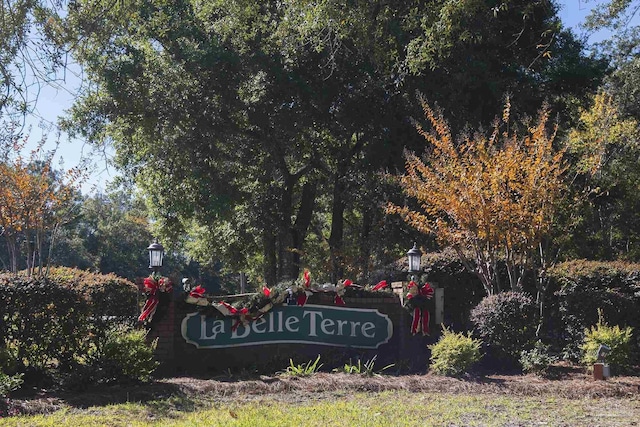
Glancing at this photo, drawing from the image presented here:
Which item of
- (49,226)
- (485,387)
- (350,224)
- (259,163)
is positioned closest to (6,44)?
(485,387)

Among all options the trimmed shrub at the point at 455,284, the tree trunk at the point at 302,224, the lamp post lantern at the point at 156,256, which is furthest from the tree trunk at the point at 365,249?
the lamp post lantern at the point at 156,256

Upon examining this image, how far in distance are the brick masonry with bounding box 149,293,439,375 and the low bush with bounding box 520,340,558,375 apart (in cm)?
152

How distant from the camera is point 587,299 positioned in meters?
10.9

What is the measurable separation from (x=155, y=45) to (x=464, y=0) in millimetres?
12517

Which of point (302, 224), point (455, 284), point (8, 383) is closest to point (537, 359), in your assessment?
point (455, 284)

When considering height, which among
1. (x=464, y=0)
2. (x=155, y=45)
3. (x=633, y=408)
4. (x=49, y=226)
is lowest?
(x=633, y=408)

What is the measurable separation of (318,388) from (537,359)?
3.46 meters

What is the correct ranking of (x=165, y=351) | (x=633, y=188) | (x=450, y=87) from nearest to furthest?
(x=165, y=351)
(x=450, y=87)
(x=633, y=188)

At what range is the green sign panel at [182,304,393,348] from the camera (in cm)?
1017

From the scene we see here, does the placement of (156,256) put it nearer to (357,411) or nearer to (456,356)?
(357,411)

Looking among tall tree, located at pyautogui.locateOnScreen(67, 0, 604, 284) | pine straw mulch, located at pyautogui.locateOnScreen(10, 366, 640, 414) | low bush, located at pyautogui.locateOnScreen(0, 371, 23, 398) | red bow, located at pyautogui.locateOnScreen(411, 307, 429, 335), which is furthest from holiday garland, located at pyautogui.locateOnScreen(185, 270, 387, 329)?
tall tree, located at pyautogui.locateOnScreen(67, 0, 604, 284)

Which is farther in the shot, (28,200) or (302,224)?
(302,224)

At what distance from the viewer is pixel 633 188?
997 inches

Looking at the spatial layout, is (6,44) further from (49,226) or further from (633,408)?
(49,226)
